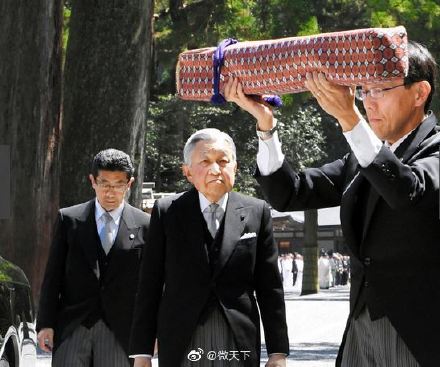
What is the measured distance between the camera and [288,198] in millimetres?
5246

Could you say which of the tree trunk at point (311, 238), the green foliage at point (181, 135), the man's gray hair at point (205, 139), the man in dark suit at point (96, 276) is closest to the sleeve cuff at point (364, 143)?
the man's gray hair at point (205, 139)

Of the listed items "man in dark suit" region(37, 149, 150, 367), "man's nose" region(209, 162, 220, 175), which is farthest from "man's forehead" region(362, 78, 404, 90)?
"man in dark suit" region(37, 149, 150, 367)

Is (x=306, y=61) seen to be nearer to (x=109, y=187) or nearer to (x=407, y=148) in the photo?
(x=407, y=148)

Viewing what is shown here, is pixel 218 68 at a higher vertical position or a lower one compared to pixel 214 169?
higher

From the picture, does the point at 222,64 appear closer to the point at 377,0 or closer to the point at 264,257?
the point at 264,257

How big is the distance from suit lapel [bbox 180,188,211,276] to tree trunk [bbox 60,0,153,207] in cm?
732

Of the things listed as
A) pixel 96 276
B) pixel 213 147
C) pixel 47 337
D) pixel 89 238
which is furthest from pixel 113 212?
pixel 213 147

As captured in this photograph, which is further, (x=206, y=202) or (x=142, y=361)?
(x=206, y=202)

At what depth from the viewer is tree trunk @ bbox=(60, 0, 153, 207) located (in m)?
14.1

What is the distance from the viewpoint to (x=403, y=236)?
4766mm

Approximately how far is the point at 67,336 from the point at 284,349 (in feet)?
5.60

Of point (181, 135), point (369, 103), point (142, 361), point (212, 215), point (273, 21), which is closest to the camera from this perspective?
point (369, 103)

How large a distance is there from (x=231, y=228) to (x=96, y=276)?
1.59 m

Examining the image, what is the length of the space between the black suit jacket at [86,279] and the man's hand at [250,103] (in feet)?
9.50
